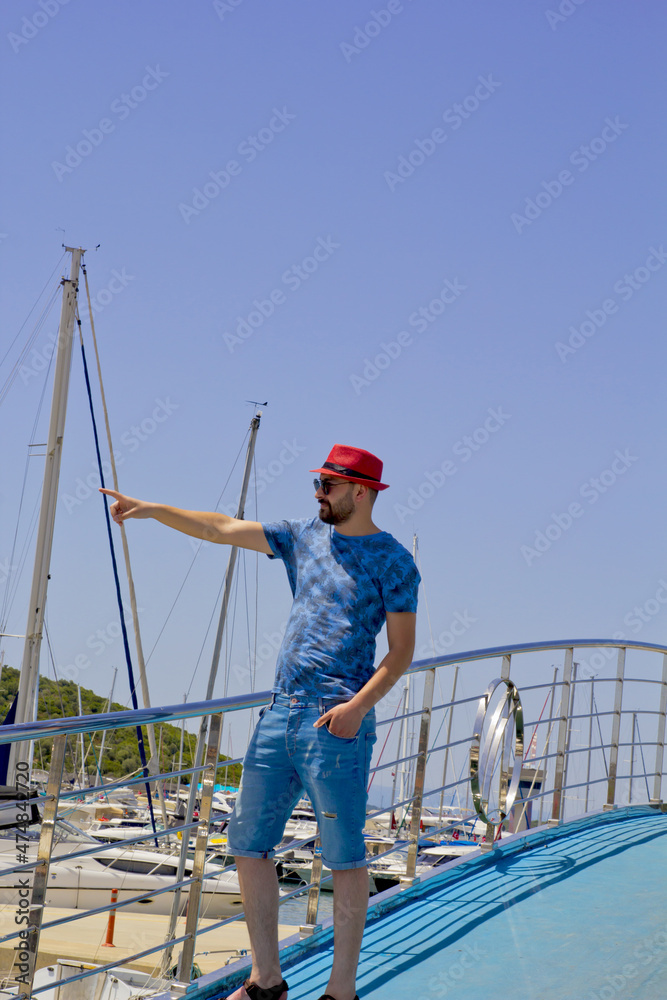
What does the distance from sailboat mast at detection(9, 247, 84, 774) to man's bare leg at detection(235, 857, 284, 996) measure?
1022 cm

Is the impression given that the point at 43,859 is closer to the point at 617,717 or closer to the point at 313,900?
the point at 313,900

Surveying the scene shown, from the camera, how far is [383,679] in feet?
8.78

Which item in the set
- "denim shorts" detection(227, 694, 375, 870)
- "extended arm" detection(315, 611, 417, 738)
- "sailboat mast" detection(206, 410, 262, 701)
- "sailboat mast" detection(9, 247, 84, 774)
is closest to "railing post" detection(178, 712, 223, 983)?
"denim shorts" detection(227, 694, 375, 870)

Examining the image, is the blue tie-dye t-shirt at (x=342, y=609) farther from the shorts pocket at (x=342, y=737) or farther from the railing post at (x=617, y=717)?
the railing post at (x=617, y=717)

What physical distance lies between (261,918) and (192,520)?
1.20 m

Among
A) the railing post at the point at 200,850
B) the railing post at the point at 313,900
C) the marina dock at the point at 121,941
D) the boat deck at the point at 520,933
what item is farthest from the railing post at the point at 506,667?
the marina dock at the point at 121,941

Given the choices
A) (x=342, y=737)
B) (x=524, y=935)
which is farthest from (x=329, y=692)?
(x=524, y=935)

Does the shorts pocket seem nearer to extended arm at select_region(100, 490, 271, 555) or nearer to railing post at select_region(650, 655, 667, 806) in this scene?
extended arm at select_region(100, 490, 271, 555)

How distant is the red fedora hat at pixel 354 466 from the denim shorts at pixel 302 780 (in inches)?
26.2

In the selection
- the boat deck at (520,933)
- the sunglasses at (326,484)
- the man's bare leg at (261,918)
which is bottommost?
the boat deck at (520,933)

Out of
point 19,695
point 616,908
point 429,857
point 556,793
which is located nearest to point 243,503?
point 19,695

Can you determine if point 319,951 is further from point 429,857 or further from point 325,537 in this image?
point 429,857

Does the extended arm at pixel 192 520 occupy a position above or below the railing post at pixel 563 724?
above

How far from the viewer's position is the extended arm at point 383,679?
8.64 ft
